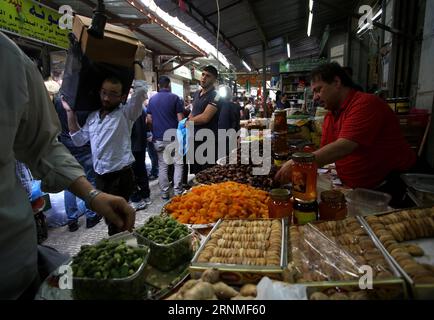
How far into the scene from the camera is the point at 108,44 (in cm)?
254

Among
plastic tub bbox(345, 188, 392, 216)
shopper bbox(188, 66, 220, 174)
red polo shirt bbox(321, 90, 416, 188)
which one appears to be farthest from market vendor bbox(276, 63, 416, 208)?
shopper bbox(188, 66, 220, 174)

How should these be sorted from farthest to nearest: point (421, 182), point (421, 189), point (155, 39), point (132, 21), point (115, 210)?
point (155, 39) → point (132, 21) → point (421, 182) → point (421, 189) → point (115, 210)

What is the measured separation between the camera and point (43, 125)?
1.28 metres

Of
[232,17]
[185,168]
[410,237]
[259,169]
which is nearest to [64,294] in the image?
[410,237]

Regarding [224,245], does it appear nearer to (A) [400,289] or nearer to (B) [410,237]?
(A) [400,289]

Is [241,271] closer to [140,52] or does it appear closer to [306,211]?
[306,211]

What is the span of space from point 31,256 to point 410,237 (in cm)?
158

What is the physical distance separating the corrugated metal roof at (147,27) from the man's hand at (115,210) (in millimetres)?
5489

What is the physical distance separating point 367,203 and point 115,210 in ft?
4.72

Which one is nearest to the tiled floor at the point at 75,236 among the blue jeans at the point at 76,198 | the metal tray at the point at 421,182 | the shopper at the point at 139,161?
the blue jeans at the point at 76,198

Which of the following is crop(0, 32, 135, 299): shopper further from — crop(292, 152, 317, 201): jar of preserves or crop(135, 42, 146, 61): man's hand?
crop(135, 42, 146, 61): man's hand

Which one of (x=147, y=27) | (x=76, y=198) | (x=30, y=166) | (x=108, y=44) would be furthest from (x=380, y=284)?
(x=147, y=27)

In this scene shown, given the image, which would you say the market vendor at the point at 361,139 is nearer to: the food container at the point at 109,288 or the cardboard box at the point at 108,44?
the food container at the point at 109,288

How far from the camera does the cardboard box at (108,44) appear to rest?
247 centimetres
